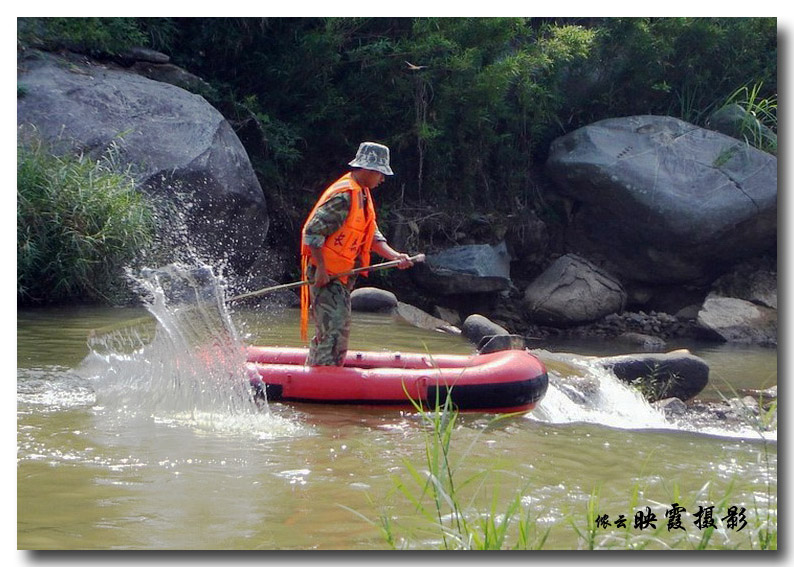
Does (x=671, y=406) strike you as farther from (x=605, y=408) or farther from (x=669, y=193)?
(x=669, y=193)

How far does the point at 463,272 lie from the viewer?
1005 centimetres

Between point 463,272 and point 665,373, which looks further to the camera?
point 463,272

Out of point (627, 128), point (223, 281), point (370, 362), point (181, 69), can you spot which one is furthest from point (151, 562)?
point (627, 128)

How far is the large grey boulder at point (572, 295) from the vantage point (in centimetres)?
1009

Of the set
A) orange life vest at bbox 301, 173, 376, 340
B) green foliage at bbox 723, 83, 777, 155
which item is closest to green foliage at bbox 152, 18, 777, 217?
green foliage at bbox 723, 83, 777, 155

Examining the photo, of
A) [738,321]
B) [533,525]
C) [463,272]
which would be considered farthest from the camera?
[463,272]

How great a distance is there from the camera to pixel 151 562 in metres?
2.72

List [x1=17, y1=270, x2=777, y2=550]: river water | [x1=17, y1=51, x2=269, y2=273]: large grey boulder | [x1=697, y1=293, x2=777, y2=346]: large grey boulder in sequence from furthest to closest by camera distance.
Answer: [x1=697, y1=293, x2=777, y2=346]: large grey boulder < [x1=17, y1=51, x2=269, y2=273]: large grey boulder < [x1=17, y1=270, x2=777, y2=550]: river water

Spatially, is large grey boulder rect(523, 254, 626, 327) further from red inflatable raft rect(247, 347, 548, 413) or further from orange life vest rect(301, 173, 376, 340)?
orange life vest rect(301, 173, 376, 340)

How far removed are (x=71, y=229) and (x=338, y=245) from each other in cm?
321

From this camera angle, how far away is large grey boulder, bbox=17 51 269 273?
26.0 feet

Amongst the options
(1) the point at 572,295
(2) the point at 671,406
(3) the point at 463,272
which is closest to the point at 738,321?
(1) the point at 572,295

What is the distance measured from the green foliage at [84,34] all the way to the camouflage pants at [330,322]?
14.5 ft

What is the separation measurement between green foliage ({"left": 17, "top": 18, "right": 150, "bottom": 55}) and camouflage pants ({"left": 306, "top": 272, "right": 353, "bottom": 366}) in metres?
4.42
